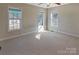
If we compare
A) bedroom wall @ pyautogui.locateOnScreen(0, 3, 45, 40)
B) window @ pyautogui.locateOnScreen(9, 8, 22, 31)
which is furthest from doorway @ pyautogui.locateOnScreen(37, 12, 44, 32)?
window @ pyautogui.locateOnScreen(9, 8, 22, 31)

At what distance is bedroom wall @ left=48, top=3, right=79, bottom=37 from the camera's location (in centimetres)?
128

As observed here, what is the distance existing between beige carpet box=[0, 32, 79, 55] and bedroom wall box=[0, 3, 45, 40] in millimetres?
59

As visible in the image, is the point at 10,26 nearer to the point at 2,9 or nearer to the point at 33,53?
the point at 2,9

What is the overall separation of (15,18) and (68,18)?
1.51ft

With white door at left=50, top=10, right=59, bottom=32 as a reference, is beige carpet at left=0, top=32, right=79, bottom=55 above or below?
below

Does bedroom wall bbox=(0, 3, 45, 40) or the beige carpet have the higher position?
bedroom wall bbox=(0, 3, 45, 40)

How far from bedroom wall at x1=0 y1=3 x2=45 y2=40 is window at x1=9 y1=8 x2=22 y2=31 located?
1.2 inches

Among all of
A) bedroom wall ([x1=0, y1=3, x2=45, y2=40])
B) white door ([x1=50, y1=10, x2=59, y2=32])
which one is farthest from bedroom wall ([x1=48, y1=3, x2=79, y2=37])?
bedroom wall ([x1=0, y1=3, x2=45, y2=40])

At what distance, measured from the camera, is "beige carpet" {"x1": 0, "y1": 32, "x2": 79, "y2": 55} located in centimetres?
128

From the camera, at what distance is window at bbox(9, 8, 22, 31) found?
127 cm

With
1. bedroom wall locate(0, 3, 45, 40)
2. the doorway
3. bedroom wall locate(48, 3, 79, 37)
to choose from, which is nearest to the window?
bedroom wall locate(0, 3, 45, 40)

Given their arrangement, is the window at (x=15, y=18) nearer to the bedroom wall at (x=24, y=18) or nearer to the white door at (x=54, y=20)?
the bedroom wall at (x=24, y=18)

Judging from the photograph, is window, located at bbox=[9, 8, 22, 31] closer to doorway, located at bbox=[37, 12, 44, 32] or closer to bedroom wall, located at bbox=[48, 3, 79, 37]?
doorway, located at bbox=[37, 12, 44, 32]

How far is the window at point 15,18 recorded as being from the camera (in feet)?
4.17
